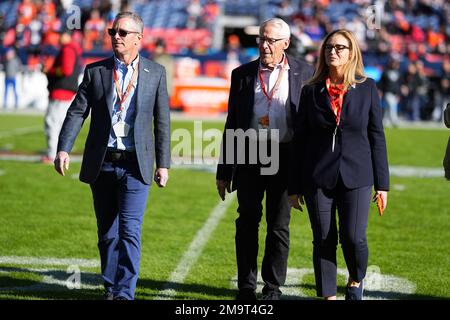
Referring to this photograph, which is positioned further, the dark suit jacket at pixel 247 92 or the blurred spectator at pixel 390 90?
the blurred spectator at pixel 390 90

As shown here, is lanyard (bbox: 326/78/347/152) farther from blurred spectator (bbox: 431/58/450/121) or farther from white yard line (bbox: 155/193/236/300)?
blurred spectator (bbox: 431/58/450/121)

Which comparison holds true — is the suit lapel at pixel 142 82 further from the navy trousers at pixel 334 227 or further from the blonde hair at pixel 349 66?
the navy trousers at pixel 334 227

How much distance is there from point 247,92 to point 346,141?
895mm

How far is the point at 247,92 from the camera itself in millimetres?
5918

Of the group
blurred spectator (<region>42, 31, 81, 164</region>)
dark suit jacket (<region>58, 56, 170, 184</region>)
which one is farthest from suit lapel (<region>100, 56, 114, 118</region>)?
blurred spectator (<region>42, 31, 81, 164</region>)

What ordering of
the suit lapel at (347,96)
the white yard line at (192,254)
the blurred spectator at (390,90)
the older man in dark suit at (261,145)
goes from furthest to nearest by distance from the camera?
the blurred spectator at (390,90) → the white yard line at (192,254) → the older man in dark suit at (261,145) → the suit lapel at (347,96)

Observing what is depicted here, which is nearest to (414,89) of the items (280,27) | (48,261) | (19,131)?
(19,131)

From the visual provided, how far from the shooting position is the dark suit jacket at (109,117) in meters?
5.73

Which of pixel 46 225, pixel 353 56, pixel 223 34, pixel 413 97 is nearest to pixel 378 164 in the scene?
pixel 353 56

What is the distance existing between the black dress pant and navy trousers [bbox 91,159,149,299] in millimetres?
700

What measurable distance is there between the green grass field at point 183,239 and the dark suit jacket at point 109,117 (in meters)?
1.04

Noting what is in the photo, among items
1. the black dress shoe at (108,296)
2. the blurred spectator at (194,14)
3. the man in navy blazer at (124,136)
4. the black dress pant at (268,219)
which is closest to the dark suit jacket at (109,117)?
the man in navy blazer at (124,136)

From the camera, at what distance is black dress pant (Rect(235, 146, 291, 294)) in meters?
5.93

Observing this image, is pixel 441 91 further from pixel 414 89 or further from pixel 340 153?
pixel 340 153
